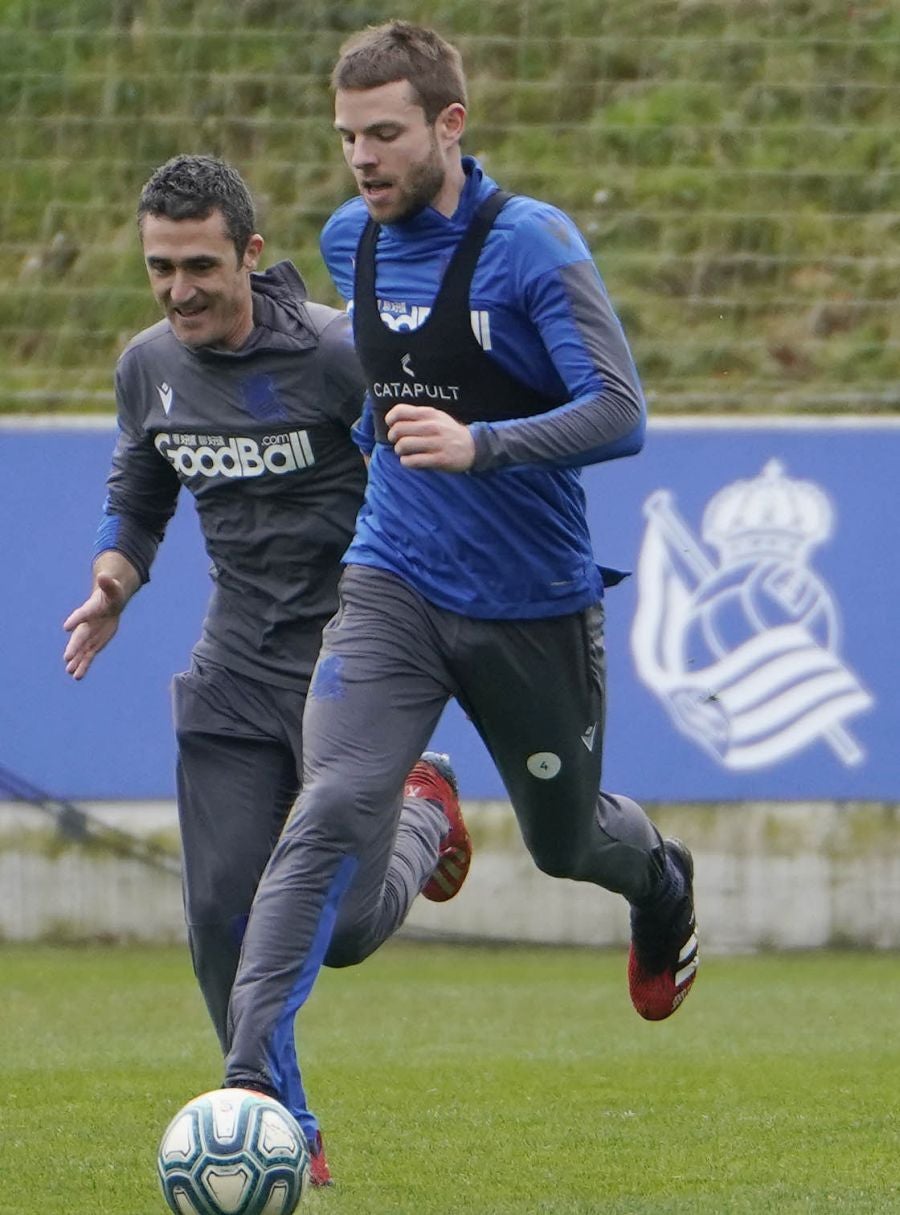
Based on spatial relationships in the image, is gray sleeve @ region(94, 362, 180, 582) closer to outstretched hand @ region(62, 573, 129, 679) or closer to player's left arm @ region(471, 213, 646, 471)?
outstretched hand @ region(62, 573, 129, 679)

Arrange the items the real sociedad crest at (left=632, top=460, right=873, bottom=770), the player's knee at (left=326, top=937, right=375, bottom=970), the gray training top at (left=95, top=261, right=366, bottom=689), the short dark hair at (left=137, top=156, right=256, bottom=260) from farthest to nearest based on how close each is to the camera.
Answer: the real sociedad crest at (left=632, top=460, right=873, bottom=770) < the gray training top at (left=95, top=261, right=366, bottom=689) < the short dark hair at (left=137, top=156, right=256, bottom=260) < the player's knee at (left=326, top=937, right=375, bottom=970)

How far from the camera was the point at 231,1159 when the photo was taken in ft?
14.4

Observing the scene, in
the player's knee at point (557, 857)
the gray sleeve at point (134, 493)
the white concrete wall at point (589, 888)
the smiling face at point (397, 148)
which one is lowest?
the white concrete wall at point (589, 888)

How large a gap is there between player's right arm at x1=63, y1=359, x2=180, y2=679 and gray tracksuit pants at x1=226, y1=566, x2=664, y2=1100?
2.33ft

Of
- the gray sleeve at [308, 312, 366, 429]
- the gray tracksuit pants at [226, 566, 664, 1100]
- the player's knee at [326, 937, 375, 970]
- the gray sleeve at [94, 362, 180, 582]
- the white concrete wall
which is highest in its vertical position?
the gray sleeve at [308, 312, 366, 429]

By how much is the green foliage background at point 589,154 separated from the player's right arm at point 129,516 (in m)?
5.93

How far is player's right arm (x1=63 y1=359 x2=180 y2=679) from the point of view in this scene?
571cm

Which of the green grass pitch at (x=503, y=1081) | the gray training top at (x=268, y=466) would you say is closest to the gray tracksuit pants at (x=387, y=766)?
the gray training top at (x=268, y=466)

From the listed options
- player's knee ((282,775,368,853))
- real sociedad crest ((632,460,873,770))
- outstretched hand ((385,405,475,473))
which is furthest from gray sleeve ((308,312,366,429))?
real sociedad crest ((632,460,873,770))

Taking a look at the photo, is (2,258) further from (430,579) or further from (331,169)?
(430,579)

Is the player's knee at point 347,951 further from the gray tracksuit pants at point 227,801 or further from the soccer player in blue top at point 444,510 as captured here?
the gray tracksuit pants at point 227,801

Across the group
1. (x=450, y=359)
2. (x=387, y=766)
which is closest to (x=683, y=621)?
(x=450, y=359)

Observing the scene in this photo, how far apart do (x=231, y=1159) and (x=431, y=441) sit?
148cm

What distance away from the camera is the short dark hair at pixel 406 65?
5043mm
